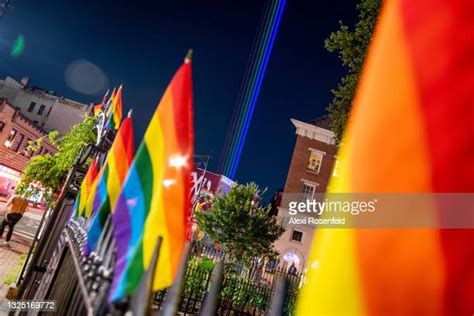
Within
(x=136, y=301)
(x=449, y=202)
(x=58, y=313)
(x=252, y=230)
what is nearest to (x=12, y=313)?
(x=58, y=313)

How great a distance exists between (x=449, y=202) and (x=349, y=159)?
31 centimetres

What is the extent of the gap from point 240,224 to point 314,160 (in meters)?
15.7

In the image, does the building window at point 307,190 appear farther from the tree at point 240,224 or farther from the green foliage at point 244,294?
the green foliage at point 244,294

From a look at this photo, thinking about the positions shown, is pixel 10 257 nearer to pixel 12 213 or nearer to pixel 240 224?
pixel 12 213

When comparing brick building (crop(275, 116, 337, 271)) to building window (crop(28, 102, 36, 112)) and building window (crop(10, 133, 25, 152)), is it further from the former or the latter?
building window (crop(28, 102, 36, 112))

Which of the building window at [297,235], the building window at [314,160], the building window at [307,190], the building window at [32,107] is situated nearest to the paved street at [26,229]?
the building window at [297,235]

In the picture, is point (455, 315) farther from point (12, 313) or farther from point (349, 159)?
point (12, 313)

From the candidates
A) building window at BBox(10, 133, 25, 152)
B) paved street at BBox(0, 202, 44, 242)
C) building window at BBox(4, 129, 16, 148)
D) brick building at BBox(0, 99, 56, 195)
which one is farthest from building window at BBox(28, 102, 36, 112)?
paved street at BBox(0, 202, 44, 242)

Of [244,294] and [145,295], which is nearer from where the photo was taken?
[145,295]

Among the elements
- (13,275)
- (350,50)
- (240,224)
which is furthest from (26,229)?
(350,50)

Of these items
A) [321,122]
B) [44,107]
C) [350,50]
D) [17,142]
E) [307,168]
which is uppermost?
[321,122]

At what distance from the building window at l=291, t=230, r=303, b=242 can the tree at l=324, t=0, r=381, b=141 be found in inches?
813

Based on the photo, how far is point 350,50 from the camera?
471 inches

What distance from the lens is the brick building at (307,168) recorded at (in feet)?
105
